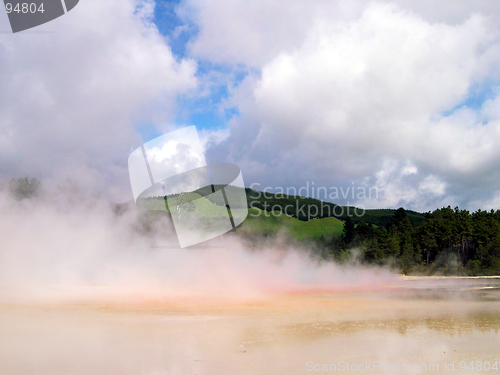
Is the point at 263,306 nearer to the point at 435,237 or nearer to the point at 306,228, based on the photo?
the point at 435,237

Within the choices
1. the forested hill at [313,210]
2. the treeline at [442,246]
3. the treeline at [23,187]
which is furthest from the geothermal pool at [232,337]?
the forested hill at [313,210]

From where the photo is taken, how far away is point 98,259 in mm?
23797

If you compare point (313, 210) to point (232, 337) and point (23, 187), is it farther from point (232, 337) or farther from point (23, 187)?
point (232, 337)

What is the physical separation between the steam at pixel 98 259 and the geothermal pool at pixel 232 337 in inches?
104

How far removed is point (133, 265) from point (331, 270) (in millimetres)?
28696

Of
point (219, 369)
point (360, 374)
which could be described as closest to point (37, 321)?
point (219, 369)

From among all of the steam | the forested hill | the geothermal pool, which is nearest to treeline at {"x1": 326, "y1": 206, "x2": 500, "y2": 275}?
the steam

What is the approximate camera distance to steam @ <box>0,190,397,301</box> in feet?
68.4

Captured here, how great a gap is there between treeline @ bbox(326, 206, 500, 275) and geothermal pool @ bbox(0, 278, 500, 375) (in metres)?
41.2

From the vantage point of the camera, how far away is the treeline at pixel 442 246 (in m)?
56.6

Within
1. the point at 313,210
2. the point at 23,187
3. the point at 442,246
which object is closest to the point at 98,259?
the point at 23,187

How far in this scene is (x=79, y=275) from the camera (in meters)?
22.9

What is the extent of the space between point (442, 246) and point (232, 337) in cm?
6081

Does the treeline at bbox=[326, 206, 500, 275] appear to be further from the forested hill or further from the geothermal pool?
the forested hill
